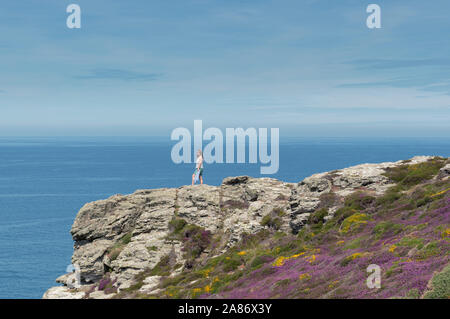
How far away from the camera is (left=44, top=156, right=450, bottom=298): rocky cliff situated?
70.9ft

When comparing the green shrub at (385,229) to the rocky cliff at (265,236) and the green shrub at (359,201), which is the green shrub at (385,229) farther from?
the green shrub at (359,201)

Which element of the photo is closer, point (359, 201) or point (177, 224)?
point (359, 201)

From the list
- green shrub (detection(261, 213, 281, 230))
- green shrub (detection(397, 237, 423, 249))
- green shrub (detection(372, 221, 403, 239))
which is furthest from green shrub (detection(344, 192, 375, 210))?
green shrub (detection(397, 237, 423, 249))

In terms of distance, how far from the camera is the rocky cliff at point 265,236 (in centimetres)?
2161

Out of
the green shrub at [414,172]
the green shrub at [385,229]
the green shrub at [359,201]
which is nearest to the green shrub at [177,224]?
the green shrub at [359,201]

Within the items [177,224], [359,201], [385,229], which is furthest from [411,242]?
[177,224]

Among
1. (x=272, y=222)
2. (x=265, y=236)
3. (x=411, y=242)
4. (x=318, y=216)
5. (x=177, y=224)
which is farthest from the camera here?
(x=177, y=224)

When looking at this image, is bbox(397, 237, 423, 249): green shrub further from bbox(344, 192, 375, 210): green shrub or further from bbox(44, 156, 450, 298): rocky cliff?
bbox(344, 192, 375, 210): green shrub

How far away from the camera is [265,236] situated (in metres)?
37.2

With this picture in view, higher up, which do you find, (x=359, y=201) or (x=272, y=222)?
(x=359, y=201)

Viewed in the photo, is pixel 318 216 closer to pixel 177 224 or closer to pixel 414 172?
pixel 414 172
